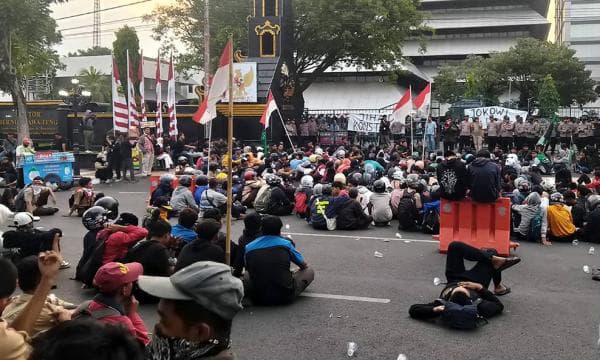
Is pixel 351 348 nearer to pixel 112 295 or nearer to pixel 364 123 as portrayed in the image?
pixel 112 295

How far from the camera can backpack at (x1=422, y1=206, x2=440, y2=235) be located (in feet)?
40.1

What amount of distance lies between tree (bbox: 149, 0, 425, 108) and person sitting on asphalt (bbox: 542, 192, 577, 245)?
21.9 m

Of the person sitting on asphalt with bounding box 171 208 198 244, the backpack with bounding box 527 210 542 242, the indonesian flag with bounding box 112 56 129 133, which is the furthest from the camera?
the indonesian flag with bounding box 112 56 129 133

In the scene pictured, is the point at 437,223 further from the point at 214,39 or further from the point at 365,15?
the point at 214,39

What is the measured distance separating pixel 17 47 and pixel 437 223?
2325cm

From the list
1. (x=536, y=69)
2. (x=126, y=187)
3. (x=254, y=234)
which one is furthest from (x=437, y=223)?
(x=536, y=69)

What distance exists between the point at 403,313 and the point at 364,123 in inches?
886

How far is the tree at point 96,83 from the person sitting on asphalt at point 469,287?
183 feet

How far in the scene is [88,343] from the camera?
6.70 feet

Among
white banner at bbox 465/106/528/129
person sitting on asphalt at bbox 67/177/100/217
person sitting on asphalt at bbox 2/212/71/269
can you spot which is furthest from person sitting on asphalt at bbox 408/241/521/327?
white banner at bbox 465/106/528/129

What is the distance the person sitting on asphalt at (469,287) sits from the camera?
684 centimetres

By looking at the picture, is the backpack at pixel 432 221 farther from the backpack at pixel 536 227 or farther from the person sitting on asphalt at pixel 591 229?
the person sitting on asphalt at pixel 591 229

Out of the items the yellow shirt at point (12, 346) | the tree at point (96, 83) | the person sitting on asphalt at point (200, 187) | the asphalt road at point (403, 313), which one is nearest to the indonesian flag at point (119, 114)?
the person sitting on asphalt at point (200, 187)

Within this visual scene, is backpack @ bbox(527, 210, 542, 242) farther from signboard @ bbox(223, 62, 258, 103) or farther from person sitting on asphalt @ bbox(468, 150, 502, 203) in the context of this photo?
signboard @ bbox(223, 62, 258, 103)
